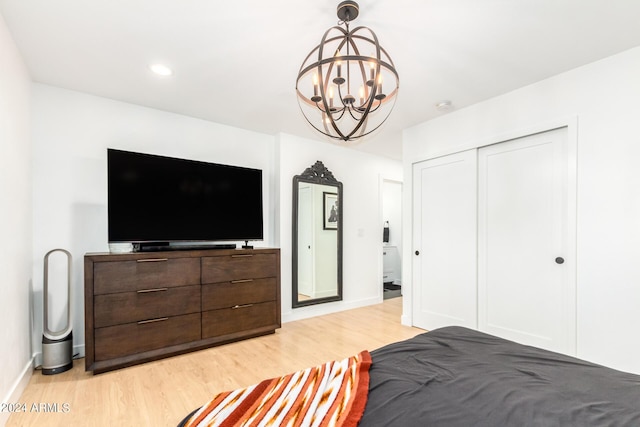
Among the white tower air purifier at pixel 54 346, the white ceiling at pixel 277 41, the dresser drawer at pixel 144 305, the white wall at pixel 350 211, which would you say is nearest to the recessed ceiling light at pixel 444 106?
the white ceiling at pixel 277 41

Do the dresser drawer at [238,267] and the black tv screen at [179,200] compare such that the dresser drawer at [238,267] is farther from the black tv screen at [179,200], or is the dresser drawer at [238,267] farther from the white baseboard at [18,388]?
the white baseboard at [18,388]

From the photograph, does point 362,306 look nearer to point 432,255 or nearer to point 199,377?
point 432,255

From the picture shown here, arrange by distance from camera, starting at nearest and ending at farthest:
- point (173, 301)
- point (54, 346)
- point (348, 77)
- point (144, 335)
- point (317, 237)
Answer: point (348, 77) → point (54, 346) → point (144, 335) → point (173, 301) → point (317, 237)

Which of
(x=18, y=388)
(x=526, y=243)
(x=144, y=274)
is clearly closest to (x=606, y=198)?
(x=526, y=243)

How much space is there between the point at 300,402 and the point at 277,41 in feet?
7.11

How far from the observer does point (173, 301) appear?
293 cm

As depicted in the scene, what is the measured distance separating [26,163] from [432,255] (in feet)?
13.0

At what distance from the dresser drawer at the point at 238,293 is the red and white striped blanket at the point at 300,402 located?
199 centimetres

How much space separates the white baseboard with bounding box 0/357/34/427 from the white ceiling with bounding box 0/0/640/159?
2.34 metres

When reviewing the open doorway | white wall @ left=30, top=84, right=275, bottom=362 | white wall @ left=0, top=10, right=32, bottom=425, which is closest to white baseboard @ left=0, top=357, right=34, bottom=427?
white wall @ left=0, top=10, right=32, bottom=425

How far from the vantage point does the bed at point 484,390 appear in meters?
0.99

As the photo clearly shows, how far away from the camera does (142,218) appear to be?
2.92 m

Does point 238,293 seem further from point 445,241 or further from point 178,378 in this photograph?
point 445,241

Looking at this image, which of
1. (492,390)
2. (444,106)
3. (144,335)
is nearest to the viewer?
(492,390)
